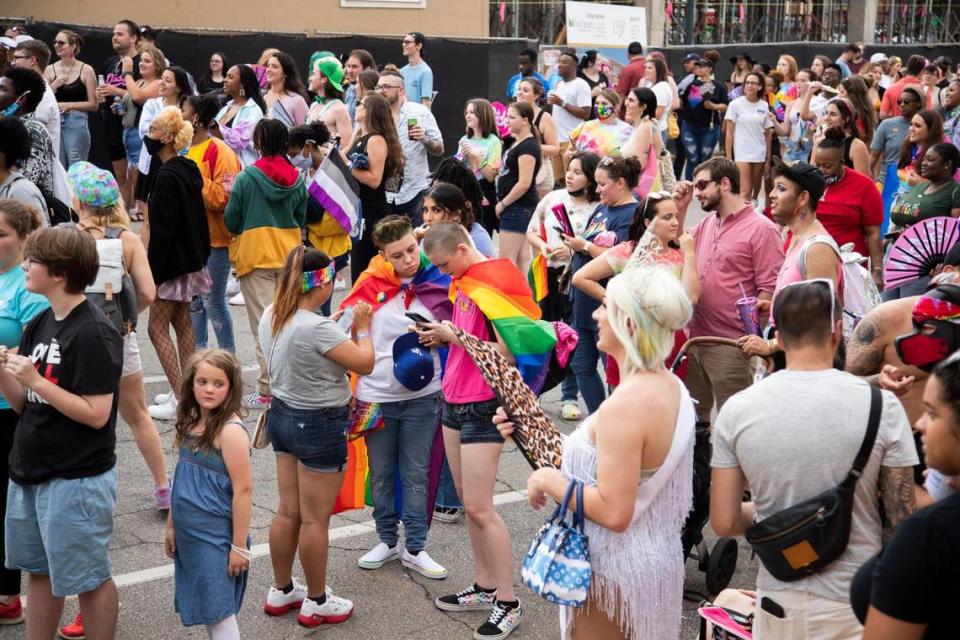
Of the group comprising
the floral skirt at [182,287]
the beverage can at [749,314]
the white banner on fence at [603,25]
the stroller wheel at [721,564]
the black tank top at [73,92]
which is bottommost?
the stroller wheel at [721,564]

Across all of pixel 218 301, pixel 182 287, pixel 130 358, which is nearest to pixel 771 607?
pixel 130 358

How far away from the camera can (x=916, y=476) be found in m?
3.28

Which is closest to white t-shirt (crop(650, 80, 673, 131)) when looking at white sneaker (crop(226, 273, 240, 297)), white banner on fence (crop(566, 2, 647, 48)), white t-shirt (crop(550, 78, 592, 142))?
white t-shirt (crop(550, 78, 592, 142))

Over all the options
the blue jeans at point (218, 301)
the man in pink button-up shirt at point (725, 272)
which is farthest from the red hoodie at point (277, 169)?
the man in pink button-up shirt at point (725, 272)

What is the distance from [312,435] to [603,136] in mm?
6719

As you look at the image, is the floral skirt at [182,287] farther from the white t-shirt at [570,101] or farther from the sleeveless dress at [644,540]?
the white t-shirt at [570,101]

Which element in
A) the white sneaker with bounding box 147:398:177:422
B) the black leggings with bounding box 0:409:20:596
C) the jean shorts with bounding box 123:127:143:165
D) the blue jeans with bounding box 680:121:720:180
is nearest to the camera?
the black leggings with bounding box 0:409:20:596

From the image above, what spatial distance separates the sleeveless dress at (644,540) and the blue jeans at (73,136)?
10528mm

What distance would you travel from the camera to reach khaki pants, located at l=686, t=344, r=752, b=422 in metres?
5.71

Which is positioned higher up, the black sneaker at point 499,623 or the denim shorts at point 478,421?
the denim shorts at point 478,421

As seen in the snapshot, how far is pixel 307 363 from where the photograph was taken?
4762 millimetres

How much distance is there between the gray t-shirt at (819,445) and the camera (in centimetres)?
312

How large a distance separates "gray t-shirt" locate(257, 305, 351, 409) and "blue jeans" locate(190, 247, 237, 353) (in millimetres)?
3442

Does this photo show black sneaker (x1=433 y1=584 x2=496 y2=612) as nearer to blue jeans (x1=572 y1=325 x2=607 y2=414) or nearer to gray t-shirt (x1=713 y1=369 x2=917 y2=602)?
gray t-shirt (x1=713 y1=369 x2=917 y2=602)
